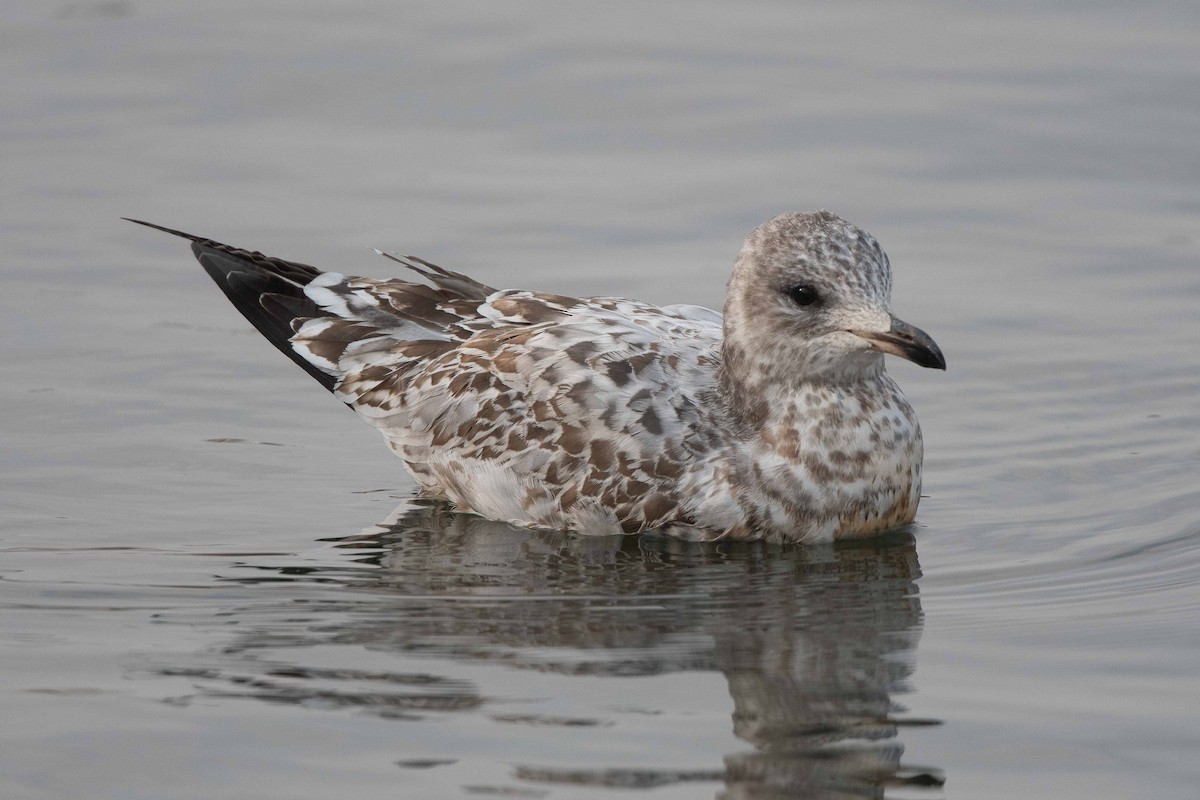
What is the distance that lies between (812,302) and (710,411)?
24.0 inches

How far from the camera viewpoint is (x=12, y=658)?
6457 mm

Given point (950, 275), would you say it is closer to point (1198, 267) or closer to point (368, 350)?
point (1198, 267)

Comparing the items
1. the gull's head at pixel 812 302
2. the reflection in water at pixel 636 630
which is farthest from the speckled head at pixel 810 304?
the reflection in water at pixel 636 630

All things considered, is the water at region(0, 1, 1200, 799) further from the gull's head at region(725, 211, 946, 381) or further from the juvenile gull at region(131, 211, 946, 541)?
the gull's head at region(725, 211, 946, 381)

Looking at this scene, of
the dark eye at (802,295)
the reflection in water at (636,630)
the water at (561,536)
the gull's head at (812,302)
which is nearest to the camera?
the reflection in water at (636,630)

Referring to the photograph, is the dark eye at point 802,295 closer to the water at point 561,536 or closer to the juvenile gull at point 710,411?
the juvenile gull at point 710,411

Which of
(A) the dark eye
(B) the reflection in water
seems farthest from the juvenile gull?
(B) the reflection in water

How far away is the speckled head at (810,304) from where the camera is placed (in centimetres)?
779

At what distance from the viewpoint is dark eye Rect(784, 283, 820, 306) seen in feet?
25.9

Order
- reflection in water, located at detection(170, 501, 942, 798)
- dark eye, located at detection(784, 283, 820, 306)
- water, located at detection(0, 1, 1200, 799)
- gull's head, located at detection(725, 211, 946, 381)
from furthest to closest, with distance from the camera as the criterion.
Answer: dark eye, located at detection(784, 283, 820, 306) → gull's head, located at detection(725, 211, 946, 381) → water, located at detection(0, 1, 1200, 799) → reflection in water, located at detection(170, 501, 942, 798)

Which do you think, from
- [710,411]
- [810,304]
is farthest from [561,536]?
[810,304]

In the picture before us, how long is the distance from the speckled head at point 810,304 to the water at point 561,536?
73cm

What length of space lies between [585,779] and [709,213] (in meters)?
6.56

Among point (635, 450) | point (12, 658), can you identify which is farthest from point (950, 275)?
point (12, 658)
